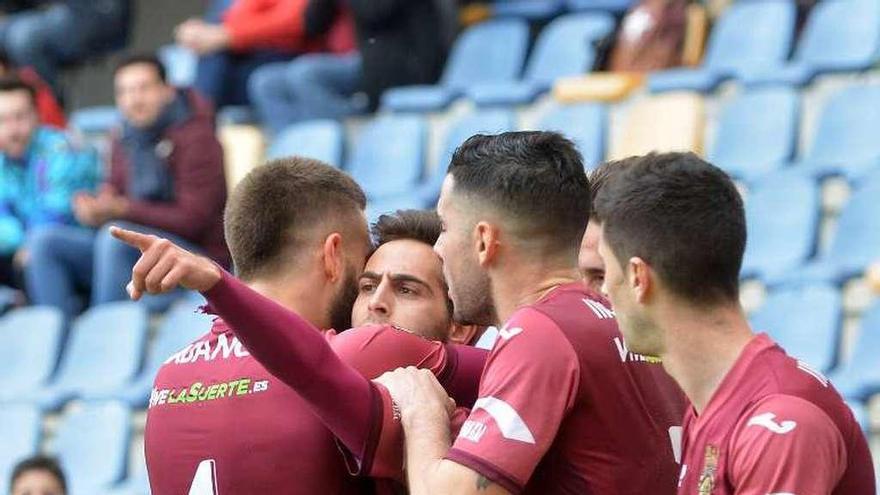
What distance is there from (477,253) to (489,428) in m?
0.40

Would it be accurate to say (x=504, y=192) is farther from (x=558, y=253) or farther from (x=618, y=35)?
(x=618, y=35)

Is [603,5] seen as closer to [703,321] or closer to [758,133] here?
[758,133]

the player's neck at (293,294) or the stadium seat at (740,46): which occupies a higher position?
the player's neck at (293,294)

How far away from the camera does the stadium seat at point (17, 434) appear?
914 centimetres

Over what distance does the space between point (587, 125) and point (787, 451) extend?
6.12 metres

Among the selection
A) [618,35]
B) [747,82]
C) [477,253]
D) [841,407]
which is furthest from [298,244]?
[618,35]

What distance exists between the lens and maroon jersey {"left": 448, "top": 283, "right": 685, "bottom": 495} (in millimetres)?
3447

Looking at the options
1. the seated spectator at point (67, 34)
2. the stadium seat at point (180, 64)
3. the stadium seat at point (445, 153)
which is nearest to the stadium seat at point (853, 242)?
the stadium seat at point (445, 153)

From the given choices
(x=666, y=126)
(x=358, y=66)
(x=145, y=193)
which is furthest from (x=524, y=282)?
(x=358, y=66)

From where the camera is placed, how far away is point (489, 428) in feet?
11.3

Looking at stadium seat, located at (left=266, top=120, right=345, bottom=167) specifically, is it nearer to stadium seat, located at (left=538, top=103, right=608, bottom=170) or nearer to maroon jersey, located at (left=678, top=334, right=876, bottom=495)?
stadium seat, located at (left=538, top=103, right=608, bottom=170)

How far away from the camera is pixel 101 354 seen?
9617mm

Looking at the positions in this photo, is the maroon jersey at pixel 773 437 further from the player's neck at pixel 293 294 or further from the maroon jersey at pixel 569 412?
the player's neck at pixel 293 294

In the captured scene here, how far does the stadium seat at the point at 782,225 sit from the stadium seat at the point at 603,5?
257 centimetres
